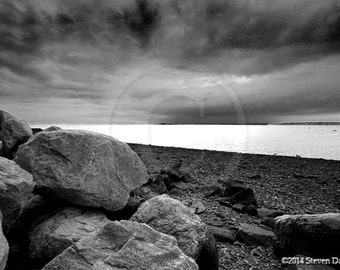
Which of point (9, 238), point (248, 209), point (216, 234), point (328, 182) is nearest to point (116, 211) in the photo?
point (9, 238)

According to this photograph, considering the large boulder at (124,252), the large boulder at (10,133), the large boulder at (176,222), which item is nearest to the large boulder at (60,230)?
the large boulder at (124,252)

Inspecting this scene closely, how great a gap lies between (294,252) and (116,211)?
4526 millimetres

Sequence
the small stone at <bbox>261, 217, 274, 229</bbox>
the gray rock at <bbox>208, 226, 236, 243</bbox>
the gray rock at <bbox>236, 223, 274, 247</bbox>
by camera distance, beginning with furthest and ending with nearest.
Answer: the small stone at <bbox>261, 217, 274, 229</bbox> → the gray rock at <bbox>208, 226, 236, 243</bbox> → the gray rock at <bbox>236, 223, 274, 247</bbox>

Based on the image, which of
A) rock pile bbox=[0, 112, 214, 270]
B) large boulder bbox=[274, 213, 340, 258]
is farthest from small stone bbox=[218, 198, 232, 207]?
rock pile bbox=[0, 112, 214, 270]

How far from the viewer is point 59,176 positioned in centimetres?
467

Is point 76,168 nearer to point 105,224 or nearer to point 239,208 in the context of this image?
point 105,224

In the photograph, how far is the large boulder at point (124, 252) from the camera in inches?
107

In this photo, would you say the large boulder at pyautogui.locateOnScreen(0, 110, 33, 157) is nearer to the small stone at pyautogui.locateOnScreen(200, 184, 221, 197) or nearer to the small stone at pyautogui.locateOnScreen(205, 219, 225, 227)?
the small stone at pyautogui.locateOnScreen(205, 219, 225, 227)

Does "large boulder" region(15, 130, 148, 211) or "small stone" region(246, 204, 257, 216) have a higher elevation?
"large boulder" region(15, 130, 148, 211)

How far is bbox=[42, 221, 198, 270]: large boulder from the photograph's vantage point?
2725mm

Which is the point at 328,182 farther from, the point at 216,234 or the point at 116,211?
the point at 116,211

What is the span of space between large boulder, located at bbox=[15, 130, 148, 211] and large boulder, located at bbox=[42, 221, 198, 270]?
5.75ft

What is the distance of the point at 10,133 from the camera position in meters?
6.76

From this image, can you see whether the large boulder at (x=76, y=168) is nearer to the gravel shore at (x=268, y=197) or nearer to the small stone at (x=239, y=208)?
the gravel shore at (x=268, y=197)
